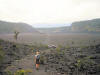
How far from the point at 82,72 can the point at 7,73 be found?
719 cm

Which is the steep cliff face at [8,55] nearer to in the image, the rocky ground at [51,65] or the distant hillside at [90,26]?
the rocky ground at [51,65]

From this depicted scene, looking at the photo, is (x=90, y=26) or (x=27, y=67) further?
(x=90, y=26)

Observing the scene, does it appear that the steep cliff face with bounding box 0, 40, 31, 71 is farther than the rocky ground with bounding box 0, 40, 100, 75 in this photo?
Yes

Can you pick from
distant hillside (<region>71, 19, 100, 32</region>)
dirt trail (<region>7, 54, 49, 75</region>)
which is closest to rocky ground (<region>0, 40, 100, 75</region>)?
dirt trail (<region>7, 54, 49, 75</region>)

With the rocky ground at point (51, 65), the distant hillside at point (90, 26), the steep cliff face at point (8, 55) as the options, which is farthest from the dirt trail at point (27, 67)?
the distant hillside at point (90, 26)

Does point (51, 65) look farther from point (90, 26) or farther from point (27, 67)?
point (90, 26)

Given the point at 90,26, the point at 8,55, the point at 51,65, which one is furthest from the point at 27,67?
the point at 90,26

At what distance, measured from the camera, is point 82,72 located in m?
11.6

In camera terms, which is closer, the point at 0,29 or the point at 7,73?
the point at 7,73

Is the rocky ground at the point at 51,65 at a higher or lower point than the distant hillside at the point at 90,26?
lower

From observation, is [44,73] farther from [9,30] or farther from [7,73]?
[9,30]

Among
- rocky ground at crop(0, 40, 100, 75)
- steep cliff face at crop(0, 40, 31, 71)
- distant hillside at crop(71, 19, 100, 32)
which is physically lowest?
rocky ground at crop(0, 40, 100, 75)

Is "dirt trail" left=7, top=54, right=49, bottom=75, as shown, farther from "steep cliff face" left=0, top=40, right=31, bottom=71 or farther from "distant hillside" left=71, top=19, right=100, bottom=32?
"distant hillside" left=71, top=19, right=100, bottom=32

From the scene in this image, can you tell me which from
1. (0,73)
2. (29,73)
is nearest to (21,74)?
(29,73)
